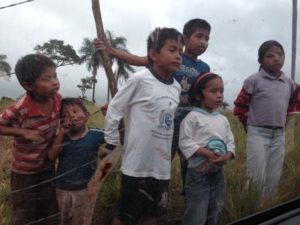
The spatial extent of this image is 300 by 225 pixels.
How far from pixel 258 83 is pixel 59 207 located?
46.7 inches

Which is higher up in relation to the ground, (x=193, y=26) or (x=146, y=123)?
(x=193, y=26)

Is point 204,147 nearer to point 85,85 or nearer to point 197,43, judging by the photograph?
point 197,43

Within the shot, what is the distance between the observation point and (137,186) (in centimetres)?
183

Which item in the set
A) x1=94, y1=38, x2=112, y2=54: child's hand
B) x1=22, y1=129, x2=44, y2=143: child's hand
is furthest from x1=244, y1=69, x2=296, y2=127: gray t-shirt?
x1=22, y1=129, x2=44, y2=143: child's hand

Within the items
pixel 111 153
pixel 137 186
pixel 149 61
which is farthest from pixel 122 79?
pixel 137 186

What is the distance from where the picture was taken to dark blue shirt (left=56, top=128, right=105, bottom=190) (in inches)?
62.9

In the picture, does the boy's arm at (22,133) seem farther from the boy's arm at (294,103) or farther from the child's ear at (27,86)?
the boy's arm at (294,103)

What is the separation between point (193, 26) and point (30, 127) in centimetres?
77

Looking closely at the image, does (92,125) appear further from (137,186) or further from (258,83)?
(258,83)

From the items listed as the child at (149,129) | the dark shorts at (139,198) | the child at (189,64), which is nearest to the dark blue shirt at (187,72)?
the child at (189,64)

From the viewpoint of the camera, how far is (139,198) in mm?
1830

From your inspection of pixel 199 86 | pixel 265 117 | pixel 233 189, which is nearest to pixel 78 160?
pixel 199 86

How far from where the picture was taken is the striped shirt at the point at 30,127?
1488mm

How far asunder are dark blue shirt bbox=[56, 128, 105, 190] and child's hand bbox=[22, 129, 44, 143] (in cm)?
10
